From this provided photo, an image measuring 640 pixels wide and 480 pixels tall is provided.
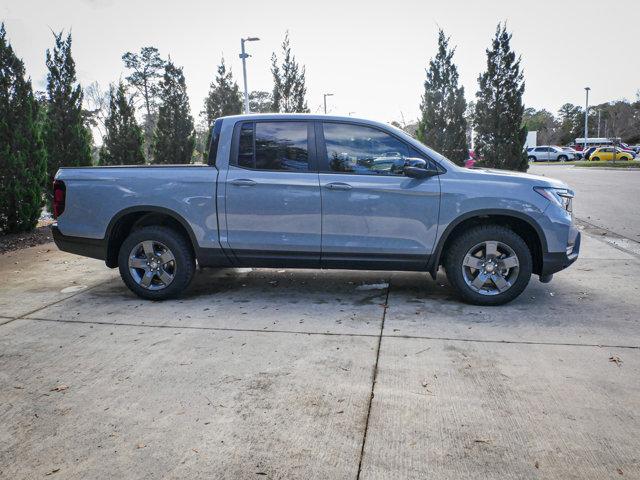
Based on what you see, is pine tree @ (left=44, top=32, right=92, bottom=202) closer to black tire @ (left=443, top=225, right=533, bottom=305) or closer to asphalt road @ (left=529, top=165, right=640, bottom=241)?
black tire @ (left=443, top=225, right=533, bottom=305)

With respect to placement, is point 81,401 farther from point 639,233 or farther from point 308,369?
point 639,233

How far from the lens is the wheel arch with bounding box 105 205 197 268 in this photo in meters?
5.34

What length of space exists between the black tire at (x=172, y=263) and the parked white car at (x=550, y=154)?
5465 cm

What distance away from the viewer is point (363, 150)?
5199 millimetres

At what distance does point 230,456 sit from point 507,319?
10.1 feet

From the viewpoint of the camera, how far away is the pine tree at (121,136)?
13.6 meters

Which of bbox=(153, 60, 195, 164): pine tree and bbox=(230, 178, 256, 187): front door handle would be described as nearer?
bbox=(230, 178, 256, 187): front door handle

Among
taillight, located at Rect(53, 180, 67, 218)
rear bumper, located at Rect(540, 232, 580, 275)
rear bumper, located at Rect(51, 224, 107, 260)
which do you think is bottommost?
rear bumper, located at Rect(540, 232, 580, 275)

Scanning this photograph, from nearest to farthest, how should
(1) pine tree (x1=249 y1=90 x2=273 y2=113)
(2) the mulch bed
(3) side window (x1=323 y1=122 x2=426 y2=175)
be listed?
(3) side window (x1=323 y1=122 x2=426 y2=175), (2) the mulch bed, (1) pine tree (x1=249 y1=90 x2=273 y2=113)

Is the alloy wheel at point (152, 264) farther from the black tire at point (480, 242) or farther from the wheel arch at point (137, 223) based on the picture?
the black tire at point (480, 242)

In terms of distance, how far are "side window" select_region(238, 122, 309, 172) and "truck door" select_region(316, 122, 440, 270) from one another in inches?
7.8

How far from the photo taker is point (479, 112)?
13039 millimetres

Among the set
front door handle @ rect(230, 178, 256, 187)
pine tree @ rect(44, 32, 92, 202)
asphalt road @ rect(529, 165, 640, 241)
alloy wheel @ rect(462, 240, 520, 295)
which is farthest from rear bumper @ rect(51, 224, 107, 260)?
asphalt road @ rect(529, 165, 640, 241)

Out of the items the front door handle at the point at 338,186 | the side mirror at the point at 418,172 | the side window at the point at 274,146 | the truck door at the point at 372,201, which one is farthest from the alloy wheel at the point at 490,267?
the side window at the point at 274,146
